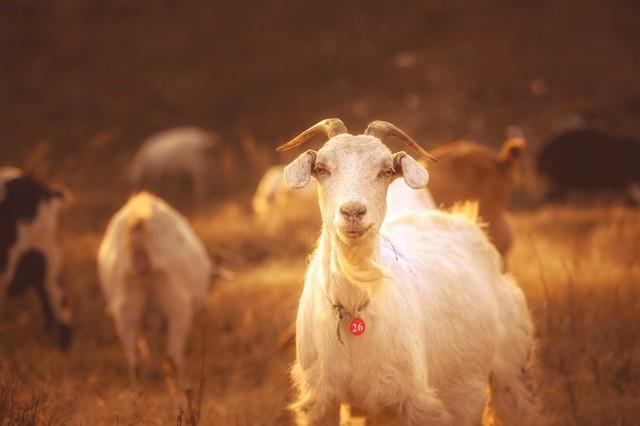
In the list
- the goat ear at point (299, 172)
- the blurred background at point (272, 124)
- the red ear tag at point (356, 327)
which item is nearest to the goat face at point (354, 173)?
the goat ear at point (299, 172)

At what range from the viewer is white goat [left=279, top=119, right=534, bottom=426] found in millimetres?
4453

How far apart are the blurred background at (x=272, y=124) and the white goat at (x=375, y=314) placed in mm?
1298

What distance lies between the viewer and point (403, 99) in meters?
24.5

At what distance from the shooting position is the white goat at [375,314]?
4453mm

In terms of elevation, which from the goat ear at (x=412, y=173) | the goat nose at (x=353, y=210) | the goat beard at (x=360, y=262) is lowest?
the goat beard at (x=360, y=262)

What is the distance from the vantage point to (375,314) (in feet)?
15.1

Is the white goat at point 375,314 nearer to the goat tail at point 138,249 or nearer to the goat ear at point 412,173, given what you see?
the goat ear at point 412,173

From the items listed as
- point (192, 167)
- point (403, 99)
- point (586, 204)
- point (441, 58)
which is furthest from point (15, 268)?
point (441, 58)

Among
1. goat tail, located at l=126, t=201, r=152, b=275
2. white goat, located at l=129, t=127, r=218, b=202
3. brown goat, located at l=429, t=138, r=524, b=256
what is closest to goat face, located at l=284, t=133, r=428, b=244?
brown goat, located at l=429, t=138, r=524, b=256

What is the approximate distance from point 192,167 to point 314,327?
746 inches

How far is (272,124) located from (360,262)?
2191 cm

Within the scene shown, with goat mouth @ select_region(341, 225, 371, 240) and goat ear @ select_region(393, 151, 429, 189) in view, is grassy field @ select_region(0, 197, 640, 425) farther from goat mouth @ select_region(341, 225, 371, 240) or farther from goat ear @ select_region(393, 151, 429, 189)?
goat ear @ select_region(393, 151, 429, 189)

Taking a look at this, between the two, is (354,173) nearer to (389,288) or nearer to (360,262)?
(360,262)

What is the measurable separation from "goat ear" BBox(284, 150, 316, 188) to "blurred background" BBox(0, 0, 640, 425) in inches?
77.4
